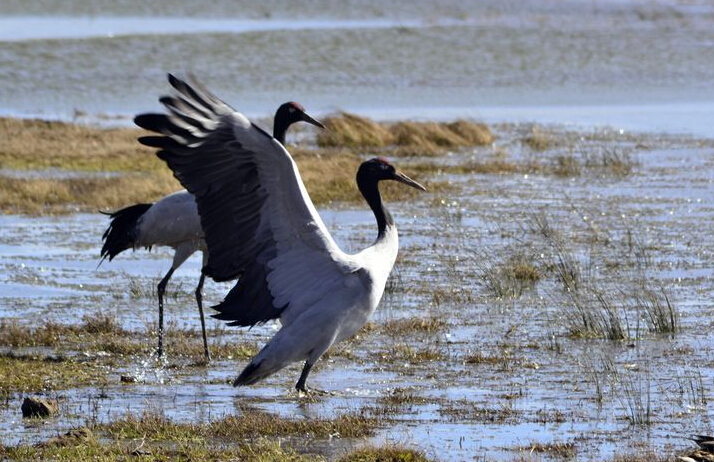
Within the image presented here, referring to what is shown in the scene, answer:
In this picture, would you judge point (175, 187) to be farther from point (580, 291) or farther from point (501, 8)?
point (501, 8)

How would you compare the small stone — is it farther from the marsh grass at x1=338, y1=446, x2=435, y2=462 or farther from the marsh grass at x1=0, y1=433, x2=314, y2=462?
the marsh grass at x1=338, y1=446, x2=435, y2=462

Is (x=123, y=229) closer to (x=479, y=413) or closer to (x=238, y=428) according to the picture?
(x=238, y=428)

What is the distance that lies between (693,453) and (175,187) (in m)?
10.6

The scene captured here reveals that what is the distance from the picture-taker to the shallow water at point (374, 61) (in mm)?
28062

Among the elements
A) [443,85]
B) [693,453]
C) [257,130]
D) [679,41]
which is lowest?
[693,453]

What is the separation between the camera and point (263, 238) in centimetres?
793

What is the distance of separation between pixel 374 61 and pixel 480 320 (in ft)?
80.8

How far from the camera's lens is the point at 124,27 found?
137 feet

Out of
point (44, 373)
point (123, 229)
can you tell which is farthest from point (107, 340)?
point (123, 229)

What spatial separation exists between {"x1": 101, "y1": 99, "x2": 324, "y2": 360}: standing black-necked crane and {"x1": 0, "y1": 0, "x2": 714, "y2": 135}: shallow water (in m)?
14.1

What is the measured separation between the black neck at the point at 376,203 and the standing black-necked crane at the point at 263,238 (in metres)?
0.07

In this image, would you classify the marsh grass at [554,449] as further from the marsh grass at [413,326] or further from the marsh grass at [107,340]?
the marsh grass at [413,326]

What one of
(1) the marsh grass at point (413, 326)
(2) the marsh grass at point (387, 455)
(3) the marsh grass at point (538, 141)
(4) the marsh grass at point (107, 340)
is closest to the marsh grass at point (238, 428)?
(2) the marsh grass at point (387, 455)

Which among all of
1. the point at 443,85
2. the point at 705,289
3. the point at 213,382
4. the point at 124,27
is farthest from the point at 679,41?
the point at 213,382
